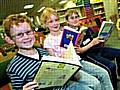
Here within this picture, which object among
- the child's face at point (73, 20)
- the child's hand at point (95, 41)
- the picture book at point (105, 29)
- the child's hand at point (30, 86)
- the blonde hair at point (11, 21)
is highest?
the blonde hair at point (11, 21)

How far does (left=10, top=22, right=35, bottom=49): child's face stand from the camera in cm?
143

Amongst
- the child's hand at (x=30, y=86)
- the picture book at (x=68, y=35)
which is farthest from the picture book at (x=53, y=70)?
the picture book at (x=68, y=35)

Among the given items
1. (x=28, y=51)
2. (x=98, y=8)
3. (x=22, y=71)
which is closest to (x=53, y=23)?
(x=28, y=51)

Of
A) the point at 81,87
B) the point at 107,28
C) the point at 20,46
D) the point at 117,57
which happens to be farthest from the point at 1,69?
the point at 117,57

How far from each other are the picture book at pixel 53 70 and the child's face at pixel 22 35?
0.25 m

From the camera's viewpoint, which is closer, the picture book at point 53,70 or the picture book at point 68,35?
the picture book at point 53,70

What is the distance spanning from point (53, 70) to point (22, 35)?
31 centimetres

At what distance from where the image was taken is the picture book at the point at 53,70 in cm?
124

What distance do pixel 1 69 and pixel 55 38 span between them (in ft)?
1.63

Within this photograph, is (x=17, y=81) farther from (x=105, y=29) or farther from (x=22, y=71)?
(x=105, y=29)

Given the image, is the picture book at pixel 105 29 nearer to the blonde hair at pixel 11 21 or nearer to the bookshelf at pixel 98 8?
the blonde hair at pixel 11 21

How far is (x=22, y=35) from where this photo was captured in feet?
4.72

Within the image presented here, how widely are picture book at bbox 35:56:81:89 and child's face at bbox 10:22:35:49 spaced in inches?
9.7

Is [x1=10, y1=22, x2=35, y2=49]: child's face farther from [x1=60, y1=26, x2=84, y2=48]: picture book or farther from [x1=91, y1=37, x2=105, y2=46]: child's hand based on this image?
[x1=91, y1=37, x2=105, y2=46]: child's hand
